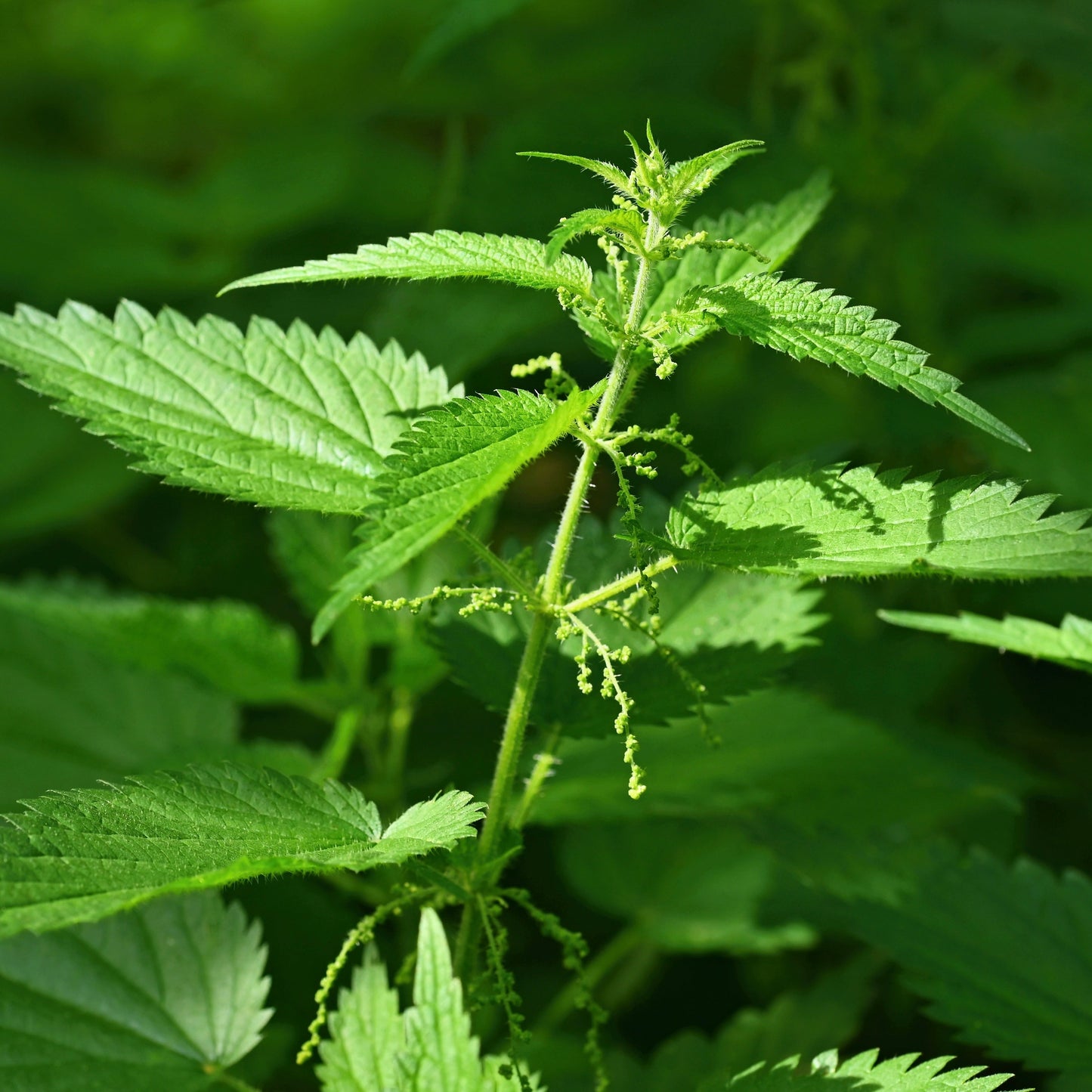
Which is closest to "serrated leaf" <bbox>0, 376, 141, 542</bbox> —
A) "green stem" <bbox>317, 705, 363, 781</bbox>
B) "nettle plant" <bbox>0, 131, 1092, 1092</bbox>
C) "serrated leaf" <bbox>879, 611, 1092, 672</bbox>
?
"nettle plant" <bbox>0, 131, 1092, 1092</bbox>

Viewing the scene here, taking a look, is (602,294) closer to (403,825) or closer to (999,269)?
(403,825)

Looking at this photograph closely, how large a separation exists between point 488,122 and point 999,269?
154cm

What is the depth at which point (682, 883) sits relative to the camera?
2127 mm

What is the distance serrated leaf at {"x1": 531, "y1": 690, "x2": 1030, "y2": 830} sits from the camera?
1.63 meters

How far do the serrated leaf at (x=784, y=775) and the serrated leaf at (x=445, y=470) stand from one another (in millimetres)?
686

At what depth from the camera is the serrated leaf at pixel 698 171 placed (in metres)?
1.03

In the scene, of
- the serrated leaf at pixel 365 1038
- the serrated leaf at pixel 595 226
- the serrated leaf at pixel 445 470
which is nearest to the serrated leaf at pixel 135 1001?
the serrated leaf at pixel 365 1038

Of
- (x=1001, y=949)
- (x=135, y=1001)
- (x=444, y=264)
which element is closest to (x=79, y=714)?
(x=135, y=1001)

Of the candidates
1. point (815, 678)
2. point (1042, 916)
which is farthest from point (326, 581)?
point (1042, 916)

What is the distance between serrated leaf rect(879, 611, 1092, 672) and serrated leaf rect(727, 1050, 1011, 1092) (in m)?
0.38

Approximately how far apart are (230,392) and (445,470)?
43 centimetres

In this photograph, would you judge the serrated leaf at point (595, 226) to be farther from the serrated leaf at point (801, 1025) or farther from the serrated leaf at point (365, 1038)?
the serrated leaf at point (801, 1025)

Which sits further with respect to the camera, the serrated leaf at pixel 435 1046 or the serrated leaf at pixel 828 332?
the serrated leaf at pixel 435 1046

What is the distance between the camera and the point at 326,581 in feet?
6.08
